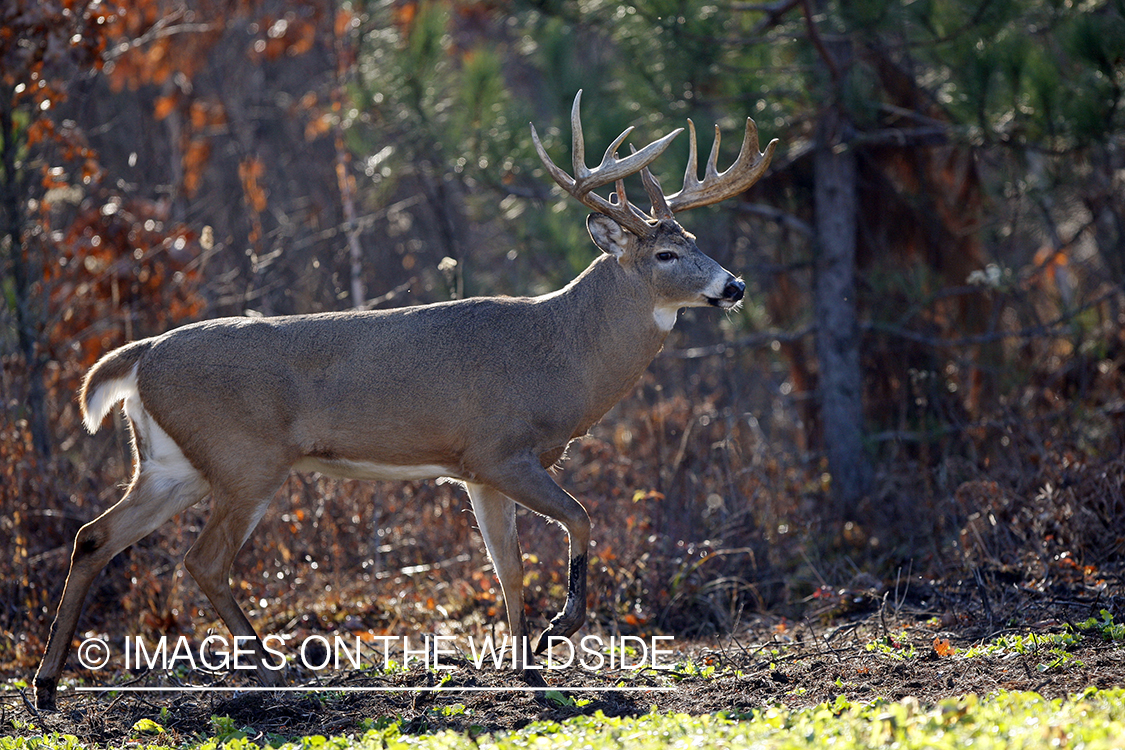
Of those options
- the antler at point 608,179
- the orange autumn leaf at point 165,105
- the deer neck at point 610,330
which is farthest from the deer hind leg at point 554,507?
the orange autumn leaf at point 165,105

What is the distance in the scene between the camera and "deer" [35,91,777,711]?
18.2ft

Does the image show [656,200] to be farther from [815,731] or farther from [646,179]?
[815,731]

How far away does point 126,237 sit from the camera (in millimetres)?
9375

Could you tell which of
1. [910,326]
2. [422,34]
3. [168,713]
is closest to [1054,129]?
[910,326]

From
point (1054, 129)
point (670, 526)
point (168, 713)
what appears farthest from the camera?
point (1054, 129)

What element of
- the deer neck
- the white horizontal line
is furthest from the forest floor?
the deer neck

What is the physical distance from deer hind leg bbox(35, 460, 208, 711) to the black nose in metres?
2.74

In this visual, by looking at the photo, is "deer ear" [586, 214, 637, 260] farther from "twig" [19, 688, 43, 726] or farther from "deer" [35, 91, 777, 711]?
"twig" [19, 688, 43, 726]

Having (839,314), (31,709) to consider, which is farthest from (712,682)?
(839,314)

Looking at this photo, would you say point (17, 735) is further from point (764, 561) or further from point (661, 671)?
point (764, 561)

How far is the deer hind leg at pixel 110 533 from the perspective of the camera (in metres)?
5.46

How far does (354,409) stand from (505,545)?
1.01 metres

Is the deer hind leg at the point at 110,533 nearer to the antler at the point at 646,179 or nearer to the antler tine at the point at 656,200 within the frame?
the antler at the point at 646,179

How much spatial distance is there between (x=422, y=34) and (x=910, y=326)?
15.8ft
